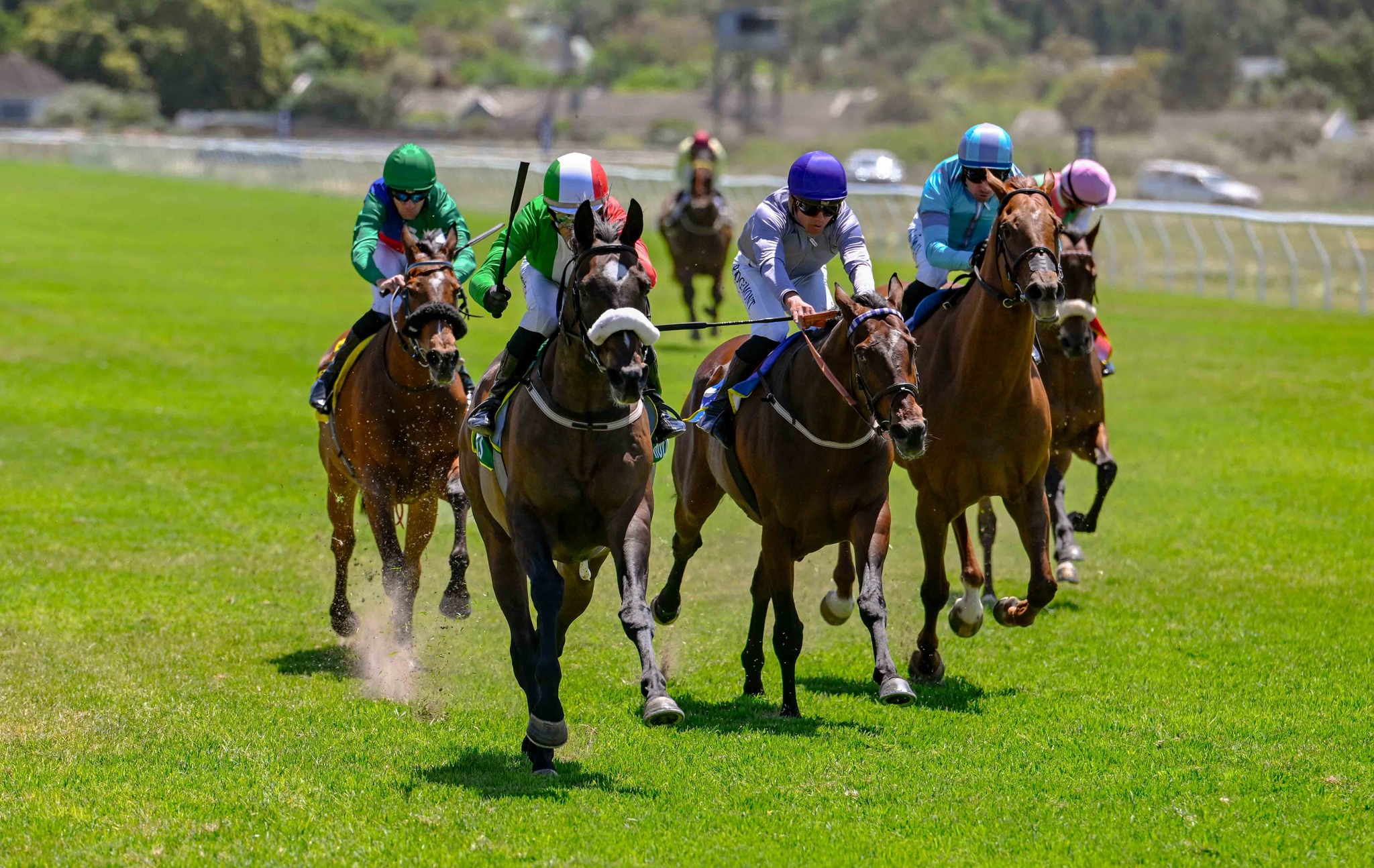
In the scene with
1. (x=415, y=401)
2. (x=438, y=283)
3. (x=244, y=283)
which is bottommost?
(x=244, y=283)

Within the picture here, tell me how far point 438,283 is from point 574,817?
3.11m

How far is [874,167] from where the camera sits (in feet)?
176

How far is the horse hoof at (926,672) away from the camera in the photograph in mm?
8383

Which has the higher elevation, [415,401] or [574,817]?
[415,401]

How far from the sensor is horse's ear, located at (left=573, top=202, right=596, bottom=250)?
248 inches

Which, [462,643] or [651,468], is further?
[462,643]

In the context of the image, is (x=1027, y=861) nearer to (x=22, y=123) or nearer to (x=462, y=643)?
(x=462, y=643)

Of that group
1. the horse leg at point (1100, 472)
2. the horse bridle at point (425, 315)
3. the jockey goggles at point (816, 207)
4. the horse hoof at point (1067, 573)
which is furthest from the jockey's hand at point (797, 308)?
the horse leg at point (1100, 472)

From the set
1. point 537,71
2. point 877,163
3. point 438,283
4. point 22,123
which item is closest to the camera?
point 438,283

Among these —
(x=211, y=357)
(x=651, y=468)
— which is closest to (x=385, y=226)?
(x=651, y=468)

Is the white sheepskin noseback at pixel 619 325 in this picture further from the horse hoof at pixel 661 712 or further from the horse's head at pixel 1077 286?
the horse's head at pixel 1077 286

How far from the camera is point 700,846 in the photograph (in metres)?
5.74

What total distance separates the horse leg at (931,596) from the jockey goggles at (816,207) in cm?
159

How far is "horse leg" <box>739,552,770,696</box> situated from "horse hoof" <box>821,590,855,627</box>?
0.58 m
